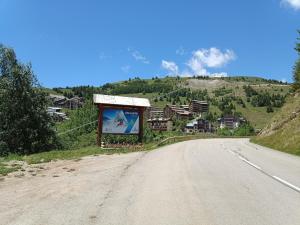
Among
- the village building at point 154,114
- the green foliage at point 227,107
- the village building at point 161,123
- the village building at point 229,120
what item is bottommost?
the village building at point 161,123

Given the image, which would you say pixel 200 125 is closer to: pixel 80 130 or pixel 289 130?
pixel 80 130

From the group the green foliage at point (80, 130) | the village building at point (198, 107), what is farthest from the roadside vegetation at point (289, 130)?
the village building at point (198, 107)

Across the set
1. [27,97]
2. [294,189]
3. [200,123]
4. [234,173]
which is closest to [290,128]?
[27,97]

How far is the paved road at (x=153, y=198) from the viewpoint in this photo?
6988 millimetres

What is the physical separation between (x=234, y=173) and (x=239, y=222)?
6.78 m

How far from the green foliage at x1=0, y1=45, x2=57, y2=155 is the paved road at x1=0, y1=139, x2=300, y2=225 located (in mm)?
18425

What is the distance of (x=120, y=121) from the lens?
29.0 metres

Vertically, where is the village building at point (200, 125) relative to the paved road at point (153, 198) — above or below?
above

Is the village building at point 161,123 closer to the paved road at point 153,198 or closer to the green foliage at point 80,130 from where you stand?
the green foliage at point 80,130

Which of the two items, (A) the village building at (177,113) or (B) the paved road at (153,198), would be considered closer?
(B) the paved road at (153,198)

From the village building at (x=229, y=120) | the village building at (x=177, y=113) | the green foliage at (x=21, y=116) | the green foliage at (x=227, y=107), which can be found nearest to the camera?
the green foliage at (x=21, y=116)

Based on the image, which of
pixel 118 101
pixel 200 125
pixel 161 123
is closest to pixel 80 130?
pixel 118 101

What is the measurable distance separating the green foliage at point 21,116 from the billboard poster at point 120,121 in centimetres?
607

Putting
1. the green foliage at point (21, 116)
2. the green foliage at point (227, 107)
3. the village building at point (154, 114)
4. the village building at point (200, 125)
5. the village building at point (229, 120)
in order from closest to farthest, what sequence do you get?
the green foliage at point (21, 116)
the village building at point (200, 125)
the village building at point (154, 114)
the village building at point (229, 120)
the green foliage at point (227, 107)
